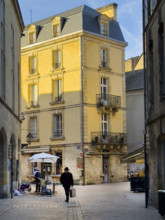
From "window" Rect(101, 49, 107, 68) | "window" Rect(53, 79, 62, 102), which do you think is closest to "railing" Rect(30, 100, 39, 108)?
"window" Rect(53, 79, 62, 102)

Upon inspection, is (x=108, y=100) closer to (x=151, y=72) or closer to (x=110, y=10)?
(x=110, y=10)

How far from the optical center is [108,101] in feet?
141

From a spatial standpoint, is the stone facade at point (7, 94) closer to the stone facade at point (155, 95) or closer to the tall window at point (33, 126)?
the stone facade at point (155, 95)

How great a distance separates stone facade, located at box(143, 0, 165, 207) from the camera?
55.1ft

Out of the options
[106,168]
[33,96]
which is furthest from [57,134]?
[106,168]

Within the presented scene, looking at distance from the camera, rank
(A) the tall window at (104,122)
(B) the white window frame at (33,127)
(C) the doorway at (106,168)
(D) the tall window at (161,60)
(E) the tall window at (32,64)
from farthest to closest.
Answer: (E) the tall window at (32,64)
(B) the white window frame at (33,127)
(A) the tall window at (104,122)
(C) the doorway at (106,168)
(D) the tall window at (161,60)

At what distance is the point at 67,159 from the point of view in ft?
136

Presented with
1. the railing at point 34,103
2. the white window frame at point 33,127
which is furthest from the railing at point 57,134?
the railing at point 34,103

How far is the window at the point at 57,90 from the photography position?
142 ft

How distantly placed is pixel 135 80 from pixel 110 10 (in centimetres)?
739

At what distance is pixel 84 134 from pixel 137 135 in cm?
798

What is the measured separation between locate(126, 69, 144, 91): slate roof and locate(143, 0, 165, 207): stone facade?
1084 inches

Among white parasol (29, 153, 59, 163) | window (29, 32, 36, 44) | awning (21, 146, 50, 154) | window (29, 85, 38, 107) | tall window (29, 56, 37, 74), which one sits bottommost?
white parasol (29, 153, 59, 163)

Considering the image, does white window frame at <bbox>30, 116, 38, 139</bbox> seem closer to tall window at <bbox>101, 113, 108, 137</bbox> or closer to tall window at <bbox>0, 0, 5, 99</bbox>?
tall window at <bbox>101, 113, 108, 137</bbox>
